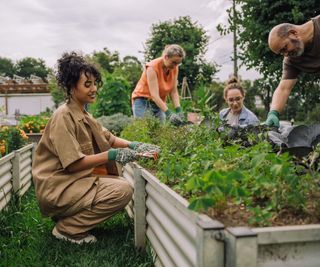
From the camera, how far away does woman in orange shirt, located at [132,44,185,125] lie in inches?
206

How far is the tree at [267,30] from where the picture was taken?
9.16 meters

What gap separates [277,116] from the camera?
12.9 ft

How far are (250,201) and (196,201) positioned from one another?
288 millimetres

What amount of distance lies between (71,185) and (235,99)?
96.9 inches

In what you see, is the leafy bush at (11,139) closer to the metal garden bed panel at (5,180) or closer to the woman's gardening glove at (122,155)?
the metal garden bed panel at (5,180)

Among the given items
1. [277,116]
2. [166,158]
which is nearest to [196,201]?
[166,158]

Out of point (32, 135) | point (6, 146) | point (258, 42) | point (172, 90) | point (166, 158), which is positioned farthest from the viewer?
point (258, 42)

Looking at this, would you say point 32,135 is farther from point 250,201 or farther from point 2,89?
point 2,89

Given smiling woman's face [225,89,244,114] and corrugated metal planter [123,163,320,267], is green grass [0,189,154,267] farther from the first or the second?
smiling woman's face [225,89,244,114]

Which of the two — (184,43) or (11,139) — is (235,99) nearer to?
(11,139)

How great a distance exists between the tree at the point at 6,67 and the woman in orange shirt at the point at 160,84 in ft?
313

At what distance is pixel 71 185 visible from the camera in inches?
126

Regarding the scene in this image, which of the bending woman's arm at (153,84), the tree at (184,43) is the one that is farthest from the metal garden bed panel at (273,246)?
the tree at (184,43)

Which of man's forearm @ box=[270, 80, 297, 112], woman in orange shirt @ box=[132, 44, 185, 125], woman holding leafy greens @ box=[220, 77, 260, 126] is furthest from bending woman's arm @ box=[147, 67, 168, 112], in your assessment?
man's forearm @ box=[270, 80, 297, 112]
